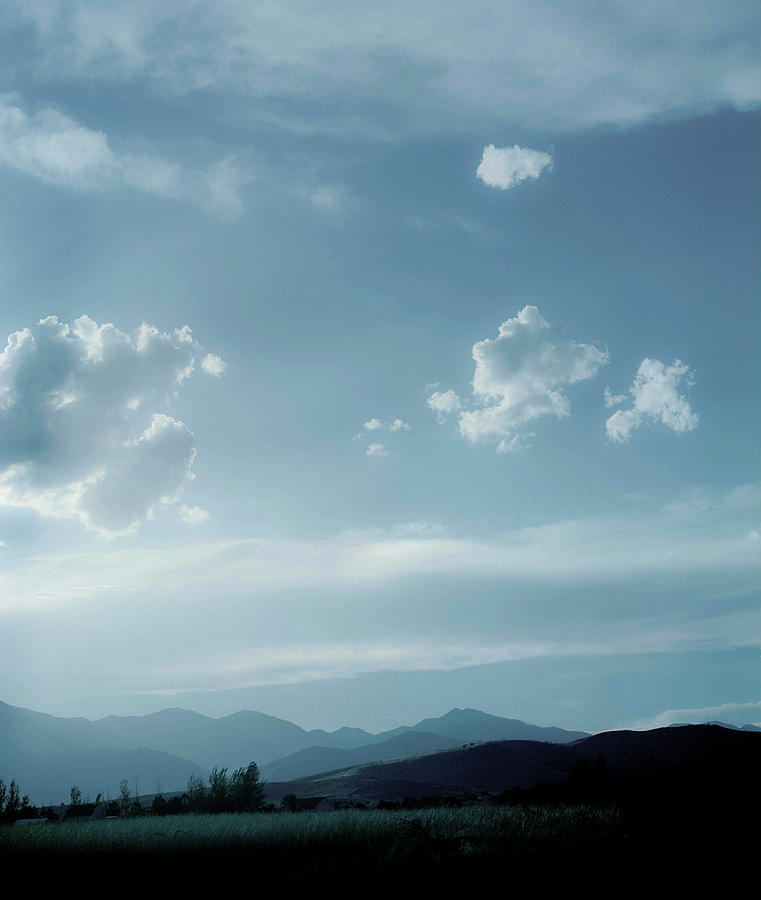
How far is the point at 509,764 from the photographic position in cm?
8950

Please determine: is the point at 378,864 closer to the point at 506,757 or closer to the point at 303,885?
the point at 303,885

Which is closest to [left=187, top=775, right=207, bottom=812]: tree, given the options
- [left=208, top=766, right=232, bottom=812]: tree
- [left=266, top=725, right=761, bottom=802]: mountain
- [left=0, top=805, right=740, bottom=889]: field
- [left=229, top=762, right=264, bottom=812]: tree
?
[left=208, top=766, right=232, bottom=812]: tree

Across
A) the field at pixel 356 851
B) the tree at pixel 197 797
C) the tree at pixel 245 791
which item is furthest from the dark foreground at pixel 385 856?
the tree at pixel 245 791

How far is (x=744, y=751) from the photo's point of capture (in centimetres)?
8131

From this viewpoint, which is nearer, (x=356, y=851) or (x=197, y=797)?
(x=356, y=851)

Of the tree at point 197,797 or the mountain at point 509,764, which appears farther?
the mountain at point 509,764

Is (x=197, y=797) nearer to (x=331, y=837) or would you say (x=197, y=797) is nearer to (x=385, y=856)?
(x=331, y=837)

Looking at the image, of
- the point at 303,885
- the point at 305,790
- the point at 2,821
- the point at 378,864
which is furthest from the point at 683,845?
the point at 305,790

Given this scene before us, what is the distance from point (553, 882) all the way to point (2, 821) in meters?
18.6

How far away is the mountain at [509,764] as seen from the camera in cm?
7500

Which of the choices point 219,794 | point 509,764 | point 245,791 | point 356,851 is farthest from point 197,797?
point 509,764

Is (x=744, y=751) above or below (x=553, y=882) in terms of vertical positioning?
below

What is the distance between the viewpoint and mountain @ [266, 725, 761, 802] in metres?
75.0

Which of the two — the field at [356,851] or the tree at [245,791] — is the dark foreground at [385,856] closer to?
the field at [356,851]
